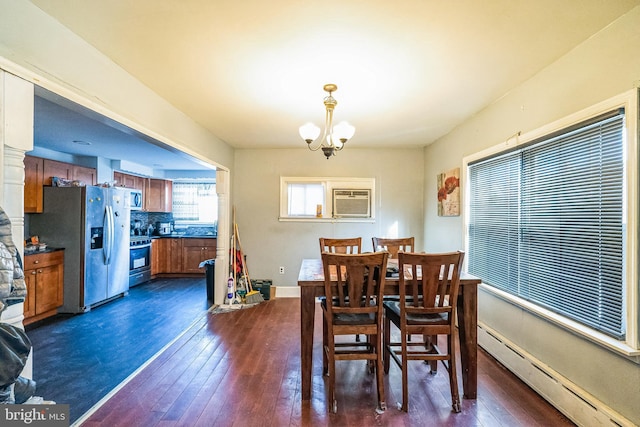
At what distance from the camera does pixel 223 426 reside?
70.2 inches

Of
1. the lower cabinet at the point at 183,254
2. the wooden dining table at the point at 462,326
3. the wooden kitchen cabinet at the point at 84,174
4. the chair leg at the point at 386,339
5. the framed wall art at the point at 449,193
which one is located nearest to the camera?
the wooden dining table at the point at 462,326

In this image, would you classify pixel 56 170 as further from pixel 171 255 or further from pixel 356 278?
pixel 356 278

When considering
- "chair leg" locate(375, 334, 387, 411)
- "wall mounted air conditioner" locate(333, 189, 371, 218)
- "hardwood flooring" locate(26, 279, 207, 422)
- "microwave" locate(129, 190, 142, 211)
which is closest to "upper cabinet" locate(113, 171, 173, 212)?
"microwave" locate(129, 190, 142, 211)

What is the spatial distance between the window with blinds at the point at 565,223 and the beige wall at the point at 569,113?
0.50ft

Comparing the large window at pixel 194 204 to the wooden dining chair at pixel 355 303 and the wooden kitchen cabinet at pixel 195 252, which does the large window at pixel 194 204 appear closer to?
the wooden kitchen cabinet at pixel 195 252

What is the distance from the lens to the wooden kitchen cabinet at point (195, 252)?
601 centimetres

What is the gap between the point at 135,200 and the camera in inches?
219

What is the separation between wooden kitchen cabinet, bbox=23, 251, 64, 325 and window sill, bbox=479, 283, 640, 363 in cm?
508

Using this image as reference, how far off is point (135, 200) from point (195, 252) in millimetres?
1529

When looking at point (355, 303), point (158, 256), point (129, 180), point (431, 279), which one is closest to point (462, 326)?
point (431, 279)

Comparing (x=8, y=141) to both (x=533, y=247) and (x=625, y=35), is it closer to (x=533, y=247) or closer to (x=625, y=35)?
(x=625, y=35)

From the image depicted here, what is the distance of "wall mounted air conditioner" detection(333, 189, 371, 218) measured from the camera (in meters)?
4.68

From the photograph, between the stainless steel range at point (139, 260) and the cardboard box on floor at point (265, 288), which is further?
the stainless steel range at point (139, 260)

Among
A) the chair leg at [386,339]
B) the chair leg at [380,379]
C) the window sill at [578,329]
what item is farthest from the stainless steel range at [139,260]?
the window sill at [578,329]
